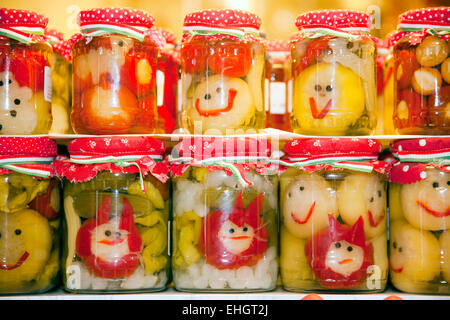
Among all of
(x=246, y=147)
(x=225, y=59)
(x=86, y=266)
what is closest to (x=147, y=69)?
(x=225, y=59)

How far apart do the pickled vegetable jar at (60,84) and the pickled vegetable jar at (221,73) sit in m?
0.41

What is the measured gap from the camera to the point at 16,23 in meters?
1.34

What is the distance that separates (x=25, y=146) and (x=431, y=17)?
45.6 inches

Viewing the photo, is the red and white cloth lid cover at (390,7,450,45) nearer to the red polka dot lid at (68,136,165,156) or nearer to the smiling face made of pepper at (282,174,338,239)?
the smiling face made of pepper at (282,174,338,239)

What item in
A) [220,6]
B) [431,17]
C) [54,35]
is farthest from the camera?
[220,6]

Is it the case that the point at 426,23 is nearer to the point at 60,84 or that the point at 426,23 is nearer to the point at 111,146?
the point at 111,146

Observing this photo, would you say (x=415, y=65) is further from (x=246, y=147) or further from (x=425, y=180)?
(x=246, y=147)

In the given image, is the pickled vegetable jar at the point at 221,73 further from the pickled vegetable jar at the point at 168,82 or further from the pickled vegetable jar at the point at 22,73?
the pickled vegetable jar at the point at 22,73

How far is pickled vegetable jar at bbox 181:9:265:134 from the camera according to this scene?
1.35m

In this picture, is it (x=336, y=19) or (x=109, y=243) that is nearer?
(x=109, y=243)

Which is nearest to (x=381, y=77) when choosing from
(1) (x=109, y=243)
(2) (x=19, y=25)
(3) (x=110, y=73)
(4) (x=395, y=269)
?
(4) (x=395, y=269)

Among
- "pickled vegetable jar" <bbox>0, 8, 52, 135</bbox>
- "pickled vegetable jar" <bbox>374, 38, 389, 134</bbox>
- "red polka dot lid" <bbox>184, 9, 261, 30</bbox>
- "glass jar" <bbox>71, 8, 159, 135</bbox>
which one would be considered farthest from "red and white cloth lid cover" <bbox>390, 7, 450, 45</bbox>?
"pickled vegetable jar" <bbox>0, 8, 52, 135</bbox>

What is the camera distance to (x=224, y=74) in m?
1.37

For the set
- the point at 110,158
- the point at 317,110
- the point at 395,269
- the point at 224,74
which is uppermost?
the point at 224,74
